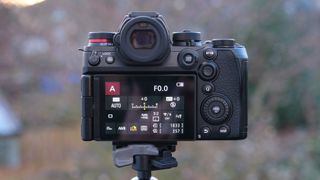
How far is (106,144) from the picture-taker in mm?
2967

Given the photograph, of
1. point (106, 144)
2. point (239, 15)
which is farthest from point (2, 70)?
point (239, 15)

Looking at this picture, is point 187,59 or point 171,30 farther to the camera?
point 171,30

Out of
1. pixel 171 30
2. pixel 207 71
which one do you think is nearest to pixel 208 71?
pixel 207 71

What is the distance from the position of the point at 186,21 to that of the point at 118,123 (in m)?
1.86

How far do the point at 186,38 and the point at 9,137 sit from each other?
2319 millimetres

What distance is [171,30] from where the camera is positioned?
292cm

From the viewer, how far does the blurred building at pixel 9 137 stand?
125 inches

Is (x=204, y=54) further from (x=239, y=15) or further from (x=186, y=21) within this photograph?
(x=239, y=15)

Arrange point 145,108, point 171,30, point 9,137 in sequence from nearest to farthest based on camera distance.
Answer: point 145,108
point 171,30
point 9,137

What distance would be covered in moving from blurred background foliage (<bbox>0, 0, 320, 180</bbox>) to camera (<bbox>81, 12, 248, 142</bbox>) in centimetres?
157

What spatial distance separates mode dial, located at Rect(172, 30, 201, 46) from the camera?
47.8 inches

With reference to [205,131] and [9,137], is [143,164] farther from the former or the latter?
[9,137]

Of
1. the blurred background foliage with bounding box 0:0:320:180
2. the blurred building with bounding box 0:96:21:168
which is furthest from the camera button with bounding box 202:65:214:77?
the blurred building with bounding box 0:96:21:168

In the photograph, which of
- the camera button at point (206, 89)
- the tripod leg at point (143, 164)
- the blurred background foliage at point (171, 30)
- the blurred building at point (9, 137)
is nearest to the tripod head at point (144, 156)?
the tripod leg at point (143, 164)
